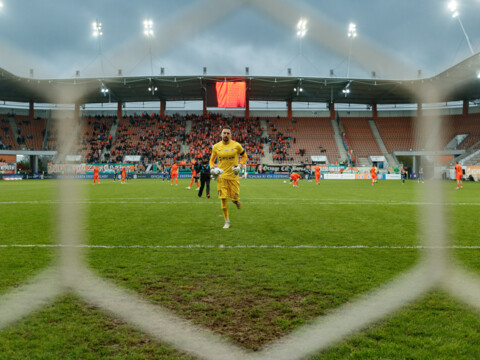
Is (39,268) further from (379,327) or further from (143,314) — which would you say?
(379,327)

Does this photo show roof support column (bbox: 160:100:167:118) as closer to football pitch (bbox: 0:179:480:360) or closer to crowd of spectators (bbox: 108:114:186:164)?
crowd of spectators (bbox: 108:114:186:164)

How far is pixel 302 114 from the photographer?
58.8 meters

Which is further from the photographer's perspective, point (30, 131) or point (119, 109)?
point (119, 109)

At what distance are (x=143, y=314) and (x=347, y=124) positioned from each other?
58741 millimetres

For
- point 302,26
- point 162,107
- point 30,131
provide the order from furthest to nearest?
point 162,107 < point 30,131 < point 302,26

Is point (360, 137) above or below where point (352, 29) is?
above

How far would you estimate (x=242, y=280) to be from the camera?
12.9 ft

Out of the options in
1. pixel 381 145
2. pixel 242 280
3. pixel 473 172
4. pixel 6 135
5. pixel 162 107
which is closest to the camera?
pixel 242 280

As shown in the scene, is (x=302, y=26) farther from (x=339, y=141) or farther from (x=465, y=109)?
(x=465, y=109)

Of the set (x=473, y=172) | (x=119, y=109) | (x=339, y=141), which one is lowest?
(x=473, y=172)

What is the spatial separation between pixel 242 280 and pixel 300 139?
5205 centimetres

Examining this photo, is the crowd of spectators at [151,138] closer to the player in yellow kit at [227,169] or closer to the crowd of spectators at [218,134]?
the crowd of spectators at [218,134]

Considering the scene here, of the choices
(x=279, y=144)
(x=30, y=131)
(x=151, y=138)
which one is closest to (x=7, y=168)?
(x=30, y=131)

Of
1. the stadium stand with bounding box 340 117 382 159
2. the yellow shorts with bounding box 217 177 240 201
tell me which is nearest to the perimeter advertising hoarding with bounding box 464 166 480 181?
the stadium stand with bounding box 340 117 382 159
